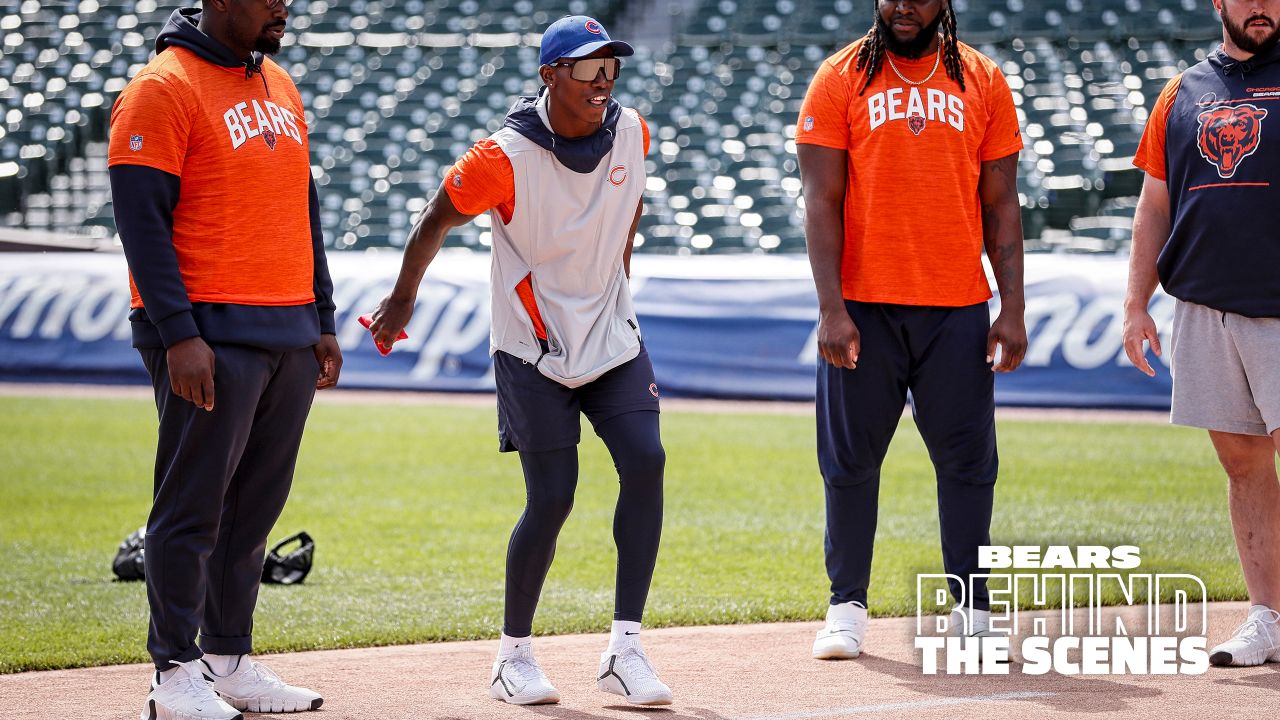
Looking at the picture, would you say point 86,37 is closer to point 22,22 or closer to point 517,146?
point 22,22

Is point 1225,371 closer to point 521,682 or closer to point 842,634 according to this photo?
point 842,634

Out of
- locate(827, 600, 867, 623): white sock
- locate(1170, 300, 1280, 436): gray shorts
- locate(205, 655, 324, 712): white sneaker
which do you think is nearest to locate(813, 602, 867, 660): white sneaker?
locate(827, 600, 867, 623): white sock

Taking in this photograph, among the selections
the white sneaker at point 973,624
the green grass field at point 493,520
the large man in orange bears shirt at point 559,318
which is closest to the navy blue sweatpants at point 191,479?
the large man in orange bears shirt at point 559,318

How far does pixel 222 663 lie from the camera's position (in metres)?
4.36

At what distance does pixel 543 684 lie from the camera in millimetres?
4320

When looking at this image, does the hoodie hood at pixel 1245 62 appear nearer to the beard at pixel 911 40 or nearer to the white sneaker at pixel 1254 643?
the beard at pixel 911 40

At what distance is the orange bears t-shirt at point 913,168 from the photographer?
481cm

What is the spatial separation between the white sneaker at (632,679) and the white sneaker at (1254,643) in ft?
6.17

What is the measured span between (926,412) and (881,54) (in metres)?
1.25

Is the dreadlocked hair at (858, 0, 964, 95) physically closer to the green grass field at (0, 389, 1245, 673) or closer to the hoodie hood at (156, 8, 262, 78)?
the hoodie hood at (156, 8, 262, 78)

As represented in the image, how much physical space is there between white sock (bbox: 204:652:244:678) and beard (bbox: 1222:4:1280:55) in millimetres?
3792

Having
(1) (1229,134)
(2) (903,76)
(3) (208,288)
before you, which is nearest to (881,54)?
(2) (903,76)

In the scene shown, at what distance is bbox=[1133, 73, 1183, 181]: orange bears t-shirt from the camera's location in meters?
4.93

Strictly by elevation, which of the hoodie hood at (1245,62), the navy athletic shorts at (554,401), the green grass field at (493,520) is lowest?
the green grass field at (493,520)
